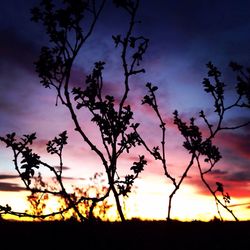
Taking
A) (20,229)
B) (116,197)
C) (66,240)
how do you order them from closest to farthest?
(66,240), (20,229), (116,197)

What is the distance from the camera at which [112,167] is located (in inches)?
416

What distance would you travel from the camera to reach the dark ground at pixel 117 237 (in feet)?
22.8

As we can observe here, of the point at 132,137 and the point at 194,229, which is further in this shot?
the point at 132,137

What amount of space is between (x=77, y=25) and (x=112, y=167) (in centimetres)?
388

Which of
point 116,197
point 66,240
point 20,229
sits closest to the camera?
point 66,240

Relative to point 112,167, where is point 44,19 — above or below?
above

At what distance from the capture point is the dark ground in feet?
22.8

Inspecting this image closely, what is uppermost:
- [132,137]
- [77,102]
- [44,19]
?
[44,19]

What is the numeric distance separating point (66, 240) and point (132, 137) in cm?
429

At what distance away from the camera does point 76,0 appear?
10461 millimetres

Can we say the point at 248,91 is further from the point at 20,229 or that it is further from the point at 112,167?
the point at 20,229

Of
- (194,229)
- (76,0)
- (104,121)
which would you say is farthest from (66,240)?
(76,0)

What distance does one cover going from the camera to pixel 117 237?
7441 mm

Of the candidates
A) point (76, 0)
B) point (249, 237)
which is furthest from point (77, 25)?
point (249, 237)
